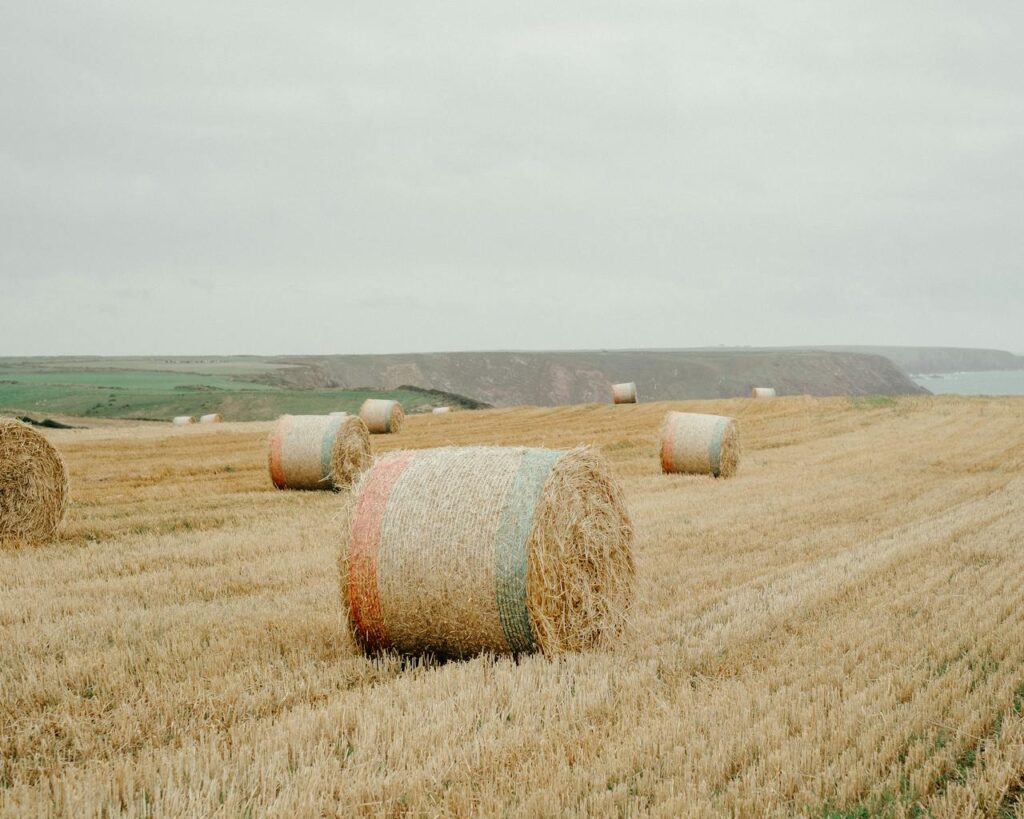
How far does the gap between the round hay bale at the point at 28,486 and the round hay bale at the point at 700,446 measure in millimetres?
10121

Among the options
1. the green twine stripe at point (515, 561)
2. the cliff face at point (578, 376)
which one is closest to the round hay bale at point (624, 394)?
the green twine stripe at point (515, 561)

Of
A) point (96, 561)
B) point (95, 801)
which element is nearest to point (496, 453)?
point (95, 801)

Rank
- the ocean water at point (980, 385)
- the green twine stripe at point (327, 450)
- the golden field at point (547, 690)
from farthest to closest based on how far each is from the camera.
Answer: the ocean water at point (980, 385), the green twine stripe at point (327, 450), the golden field at point (547, 690)

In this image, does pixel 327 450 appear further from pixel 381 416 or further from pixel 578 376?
pixel 578 376

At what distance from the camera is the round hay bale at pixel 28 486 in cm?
916

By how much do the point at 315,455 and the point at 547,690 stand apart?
9.36 metres

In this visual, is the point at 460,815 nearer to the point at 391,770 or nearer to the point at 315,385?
the point at 391,770

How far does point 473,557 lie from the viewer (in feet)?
16.9

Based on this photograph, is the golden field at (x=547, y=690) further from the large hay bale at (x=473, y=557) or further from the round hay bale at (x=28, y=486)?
the round hay bale at (x=28, y=486)

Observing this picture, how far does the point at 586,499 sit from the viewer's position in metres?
6.00

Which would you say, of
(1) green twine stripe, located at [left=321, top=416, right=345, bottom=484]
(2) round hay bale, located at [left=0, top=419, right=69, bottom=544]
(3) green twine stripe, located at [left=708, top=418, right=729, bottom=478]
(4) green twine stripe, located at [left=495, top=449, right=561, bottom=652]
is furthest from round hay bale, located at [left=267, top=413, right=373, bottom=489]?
(4) green twine stripe, located at [left=495, top=449, right=561, bottom=652]

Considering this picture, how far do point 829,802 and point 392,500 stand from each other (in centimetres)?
314

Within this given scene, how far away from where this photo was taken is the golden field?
3.37m

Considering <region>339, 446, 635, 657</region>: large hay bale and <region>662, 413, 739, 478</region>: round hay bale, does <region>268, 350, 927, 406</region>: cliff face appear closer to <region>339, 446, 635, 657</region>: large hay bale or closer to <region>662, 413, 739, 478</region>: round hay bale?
<region>662, 413, 739, 478</region>: round hay bale
